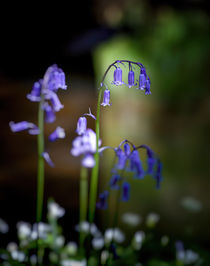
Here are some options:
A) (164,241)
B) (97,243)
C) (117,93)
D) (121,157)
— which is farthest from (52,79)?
(117,93)

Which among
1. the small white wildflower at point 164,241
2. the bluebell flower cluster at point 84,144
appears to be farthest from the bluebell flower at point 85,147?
the small white wildflower at point 164,241

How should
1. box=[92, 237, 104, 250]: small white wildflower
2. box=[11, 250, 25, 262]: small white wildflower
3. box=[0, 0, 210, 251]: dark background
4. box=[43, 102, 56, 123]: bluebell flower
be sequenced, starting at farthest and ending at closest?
box=[0, 0, 210, 251]: dark background → box=[92, 237, 104, 250]: small white wildflower → box=[11, 250, 25, 262]: small white wildflower → box=[43, 102, 56, 123]: bluebell flower

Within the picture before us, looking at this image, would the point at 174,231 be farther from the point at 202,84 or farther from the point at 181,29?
the point at 181,29

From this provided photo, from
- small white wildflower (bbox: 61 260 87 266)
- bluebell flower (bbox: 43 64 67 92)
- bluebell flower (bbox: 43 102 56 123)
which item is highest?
bluebell flower (bbox: 43 64 67 92)

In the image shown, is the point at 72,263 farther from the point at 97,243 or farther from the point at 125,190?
the point at 125,190

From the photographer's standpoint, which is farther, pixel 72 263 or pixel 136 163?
pixel 72 263

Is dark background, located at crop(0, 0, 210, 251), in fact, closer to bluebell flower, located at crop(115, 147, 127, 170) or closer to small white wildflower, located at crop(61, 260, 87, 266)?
small white wildflower, located at crop(61, 260, 87, 266)

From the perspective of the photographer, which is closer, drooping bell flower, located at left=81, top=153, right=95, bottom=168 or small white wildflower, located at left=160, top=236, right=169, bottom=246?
drooping bell flower, located at left=81, top=153, right=95, bottom=168

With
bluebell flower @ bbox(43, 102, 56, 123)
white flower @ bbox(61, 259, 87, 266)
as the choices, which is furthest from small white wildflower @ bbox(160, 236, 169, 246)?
bluebell flower @ bbox(43, 102, 56, 123)

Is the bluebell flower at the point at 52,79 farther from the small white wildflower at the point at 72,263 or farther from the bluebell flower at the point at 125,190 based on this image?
the small white wildflower at the point at 72,263
